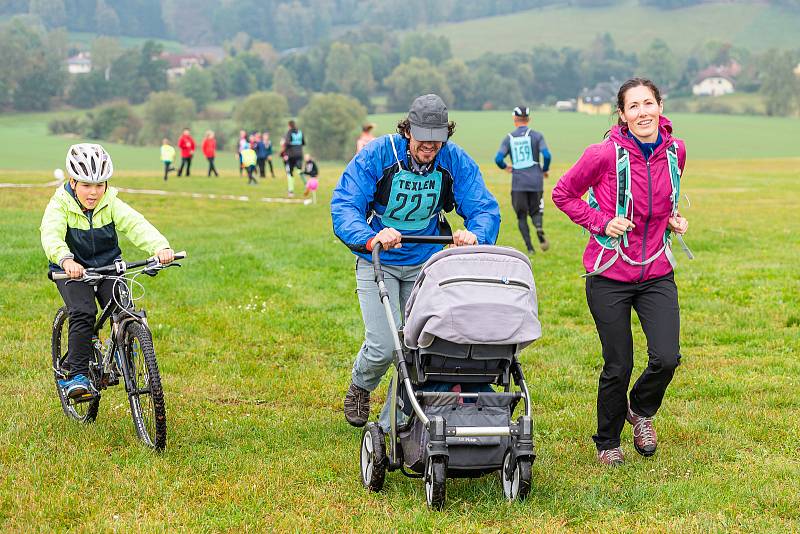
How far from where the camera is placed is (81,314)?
23.0ft

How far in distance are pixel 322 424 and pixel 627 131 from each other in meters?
3.15

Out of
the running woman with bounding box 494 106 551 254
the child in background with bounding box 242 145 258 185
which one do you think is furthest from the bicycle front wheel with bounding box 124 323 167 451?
the child in background with bounding box 242 145 258 185

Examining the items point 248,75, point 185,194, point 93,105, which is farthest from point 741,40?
point 185,194

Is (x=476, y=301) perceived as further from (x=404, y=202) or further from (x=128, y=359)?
(x=128, y=359)

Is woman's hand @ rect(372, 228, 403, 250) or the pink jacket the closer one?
woman's hand @ rect(372, 228, 403, 250)

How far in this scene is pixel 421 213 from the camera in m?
6.51

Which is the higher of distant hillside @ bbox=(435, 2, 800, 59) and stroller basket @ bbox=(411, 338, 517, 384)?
distant hillside @ bbox=(435, 2, 800, 59)

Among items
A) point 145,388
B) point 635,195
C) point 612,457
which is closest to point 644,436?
point 612,457

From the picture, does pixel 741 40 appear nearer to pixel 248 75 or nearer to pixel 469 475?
pixel 248 75

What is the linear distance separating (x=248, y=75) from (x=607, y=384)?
140 m

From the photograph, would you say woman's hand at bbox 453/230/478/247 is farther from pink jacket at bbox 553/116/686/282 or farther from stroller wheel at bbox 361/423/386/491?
stroller wheel at bbox 361/423/386/491

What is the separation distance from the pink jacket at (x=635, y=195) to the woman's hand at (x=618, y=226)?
0.12 meters

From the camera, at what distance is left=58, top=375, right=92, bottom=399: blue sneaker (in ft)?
23.2

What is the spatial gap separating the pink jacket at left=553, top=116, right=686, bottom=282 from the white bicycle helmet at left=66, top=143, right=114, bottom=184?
3.18 m
